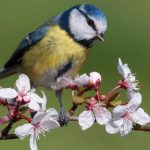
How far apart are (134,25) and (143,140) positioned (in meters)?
3.18

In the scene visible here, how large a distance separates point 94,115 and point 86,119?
5cm

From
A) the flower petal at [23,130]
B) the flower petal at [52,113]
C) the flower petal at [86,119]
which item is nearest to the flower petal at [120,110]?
the flower petal at [86,119]

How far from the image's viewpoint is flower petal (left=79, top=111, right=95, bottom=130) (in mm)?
3199

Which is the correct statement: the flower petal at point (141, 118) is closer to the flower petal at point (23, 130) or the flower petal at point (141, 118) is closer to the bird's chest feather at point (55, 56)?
the flower petal at point (23, 130)

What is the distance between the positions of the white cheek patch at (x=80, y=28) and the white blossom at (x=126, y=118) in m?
1.26

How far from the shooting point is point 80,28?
457cm

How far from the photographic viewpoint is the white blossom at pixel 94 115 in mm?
3207

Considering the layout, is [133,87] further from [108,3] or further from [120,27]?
[108,3]

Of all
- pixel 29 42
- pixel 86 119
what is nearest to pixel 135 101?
pixel 86 119

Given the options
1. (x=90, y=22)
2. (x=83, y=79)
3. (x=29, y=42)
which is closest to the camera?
(x=83, y=79)

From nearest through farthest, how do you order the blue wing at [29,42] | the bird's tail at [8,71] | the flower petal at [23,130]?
the flower petal at [23,130], the blue wing at [29,42], the bird's tail at [8,71]

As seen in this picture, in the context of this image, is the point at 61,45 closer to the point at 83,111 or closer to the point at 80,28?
the point at 80,28

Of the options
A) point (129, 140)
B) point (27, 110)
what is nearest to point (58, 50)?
point (27, 110)

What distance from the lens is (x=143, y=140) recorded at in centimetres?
720
